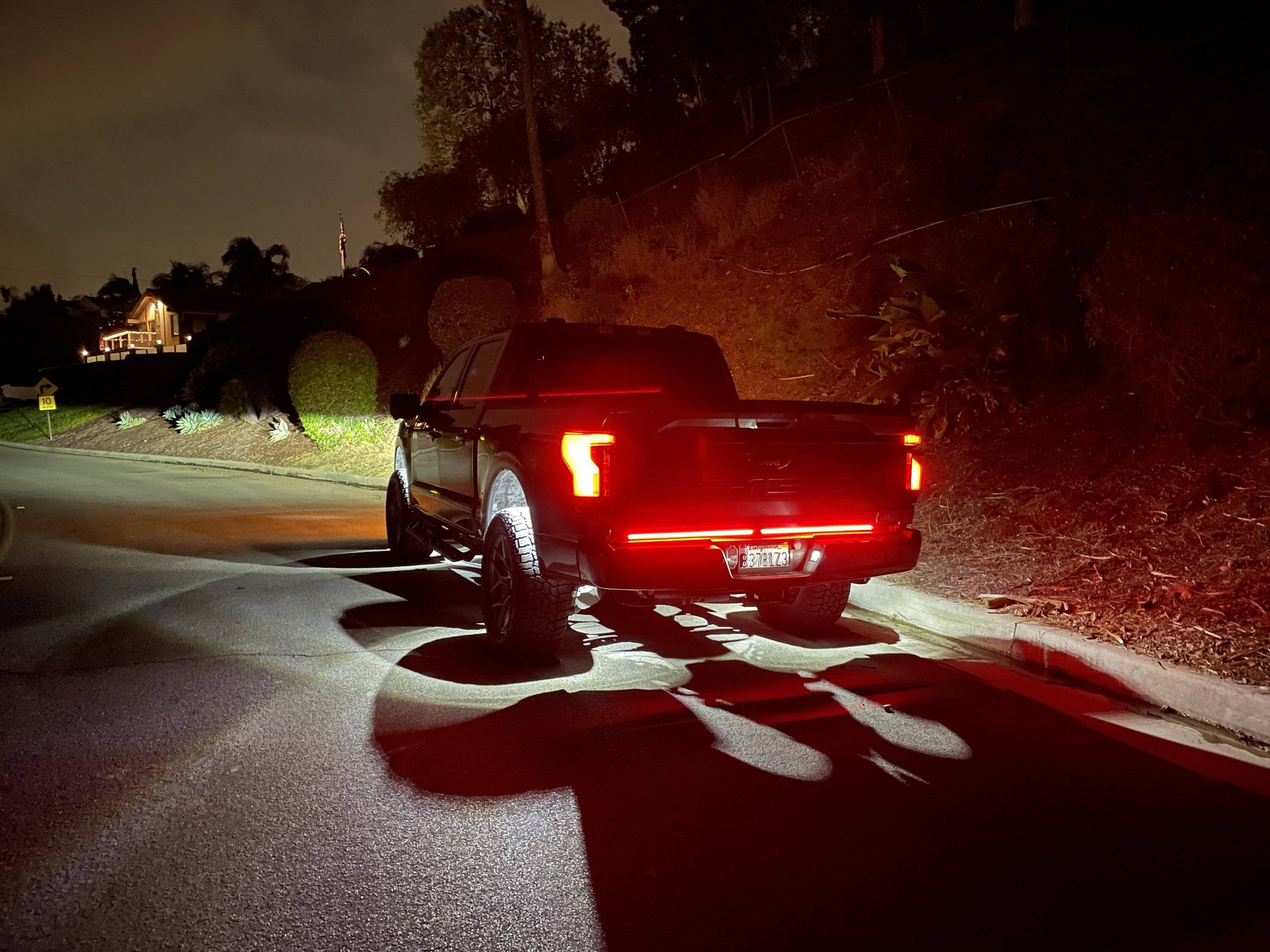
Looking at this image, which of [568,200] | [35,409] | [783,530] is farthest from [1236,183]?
[35,409]

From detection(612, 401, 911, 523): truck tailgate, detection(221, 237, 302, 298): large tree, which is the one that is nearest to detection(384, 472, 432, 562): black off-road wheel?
detection(612, 401, 911, 523): truck tailgate

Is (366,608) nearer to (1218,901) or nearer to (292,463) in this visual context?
(1218,901)

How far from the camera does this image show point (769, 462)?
15.7 feet

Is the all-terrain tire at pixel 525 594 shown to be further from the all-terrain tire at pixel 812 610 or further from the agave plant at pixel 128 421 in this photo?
the agave plant at pixel 128 421

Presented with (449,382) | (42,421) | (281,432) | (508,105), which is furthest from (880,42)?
(42,421)

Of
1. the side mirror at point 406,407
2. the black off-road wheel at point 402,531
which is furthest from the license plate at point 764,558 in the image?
the black off-road wheel at point 402,531

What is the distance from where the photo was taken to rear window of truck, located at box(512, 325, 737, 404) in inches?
255

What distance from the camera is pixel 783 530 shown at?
4.82 m

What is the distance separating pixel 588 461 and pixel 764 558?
1069 mm

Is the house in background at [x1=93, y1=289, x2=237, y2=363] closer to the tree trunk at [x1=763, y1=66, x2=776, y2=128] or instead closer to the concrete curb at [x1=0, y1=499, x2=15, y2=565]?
the tree trunk at [x1=763, y1=66, x2=776, y2=128]

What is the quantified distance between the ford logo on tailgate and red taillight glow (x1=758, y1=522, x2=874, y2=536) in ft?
1.03

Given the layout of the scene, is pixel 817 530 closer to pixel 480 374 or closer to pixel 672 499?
pixel 672 499

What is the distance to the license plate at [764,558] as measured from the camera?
4.75 meters

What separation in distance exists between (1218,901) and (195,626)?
20.0 ft
